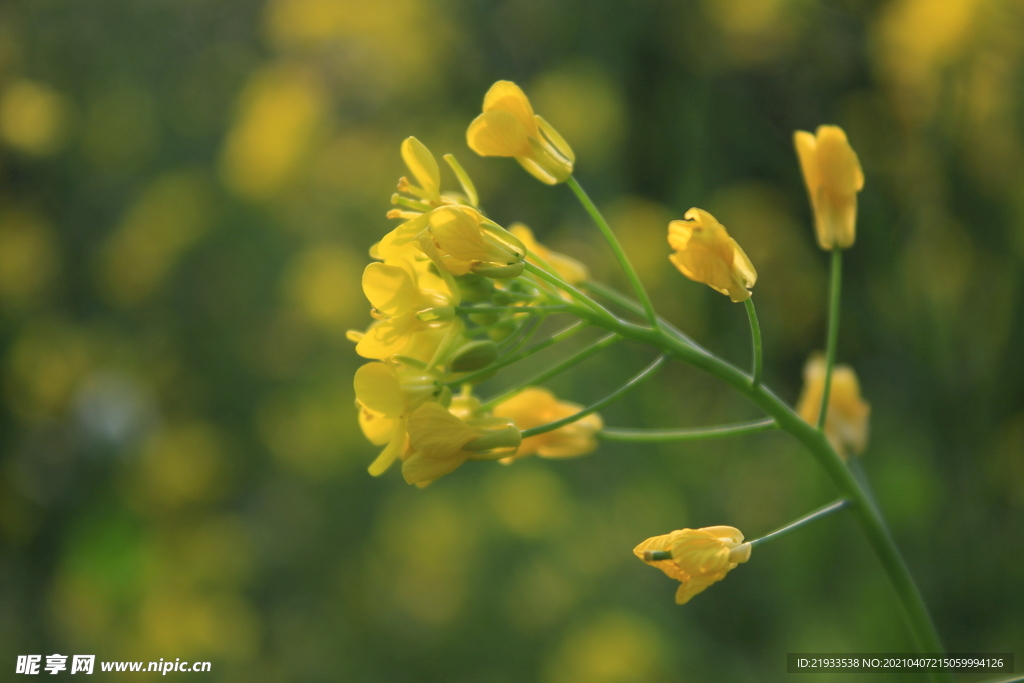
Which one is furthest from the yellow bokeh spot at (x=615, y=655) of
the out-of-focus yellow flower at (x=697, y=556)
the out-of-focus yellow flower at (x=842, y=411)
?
the out-of-focus yellow flower at (x=697, y=556)

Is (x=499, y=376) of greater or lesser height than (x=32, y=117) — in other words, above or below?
below

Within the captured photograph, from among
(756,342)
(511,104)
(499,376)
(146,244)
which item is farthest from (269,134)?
(756,342)

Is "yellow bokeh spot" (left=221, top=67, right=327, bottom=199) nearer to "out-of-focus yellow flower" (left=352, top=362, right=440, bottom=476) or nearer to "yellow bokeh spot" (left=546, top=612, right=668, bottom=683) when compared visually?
"yellow bokeh spot" (left=546, top=612, right=668, bottom=683)

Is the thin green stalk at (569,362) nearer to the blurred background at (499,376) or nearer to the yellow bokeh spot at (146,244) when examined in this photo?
the blurred background at (499,376)

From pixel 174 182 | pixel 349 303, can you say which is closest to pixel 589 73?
pixel 349 303

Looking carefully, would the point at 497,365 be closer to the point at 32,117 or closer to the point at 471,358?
the point at 471,358

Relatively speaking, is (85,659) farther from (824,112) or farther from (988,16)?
(988,16)

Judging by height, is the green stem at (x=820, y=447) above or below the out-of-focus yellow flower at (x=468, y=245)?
below
